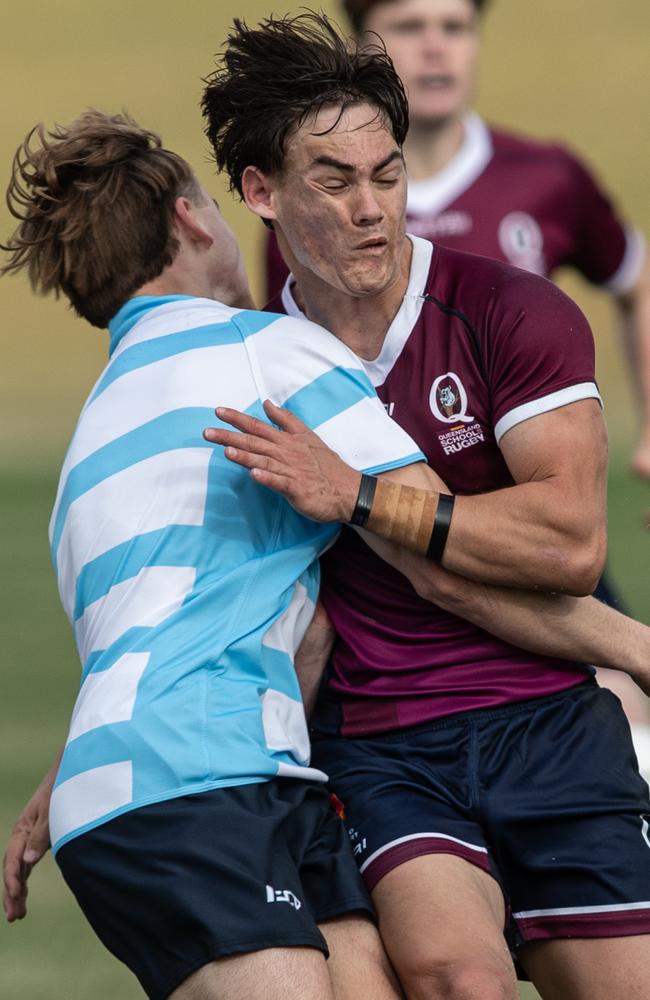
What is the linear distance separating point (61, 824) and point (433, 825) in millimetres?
723

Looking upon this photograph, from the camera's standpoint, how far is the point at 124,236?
12.4ft

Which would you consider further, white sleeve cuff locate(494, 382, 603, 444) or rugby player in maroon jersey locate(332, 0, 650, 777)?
rugby player in maroon jersey locate(332, 0, 650, 777)

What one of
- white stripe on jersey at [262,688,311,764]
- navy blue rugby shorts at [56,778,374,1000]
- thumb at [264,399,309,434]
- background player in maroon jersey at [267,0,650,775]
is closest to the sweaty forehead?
thumb at [264,399,309,434]

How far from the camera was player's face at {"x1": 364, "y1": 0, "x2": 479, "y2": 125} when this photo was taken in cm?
680

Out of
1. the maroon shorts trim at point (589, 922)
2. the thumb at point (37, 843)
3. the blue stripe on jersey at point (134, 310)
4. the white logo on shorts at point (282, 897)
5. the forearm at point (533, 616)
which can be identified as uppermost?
the blue stripe on jersey at point (134, 310)

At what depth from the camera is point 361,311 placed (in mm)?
3740

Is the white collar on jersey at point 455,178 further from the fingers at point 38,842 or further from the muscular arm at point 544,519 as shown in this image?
the fingers at point 38,842

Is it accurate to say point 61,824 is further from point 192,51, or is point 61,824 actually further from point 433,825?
point 192,51

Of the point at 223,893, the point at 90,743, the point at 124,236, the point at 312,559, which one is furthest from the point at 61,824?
the point at 124,236

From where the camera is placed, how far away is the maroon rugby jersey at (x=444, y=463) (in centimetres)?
358

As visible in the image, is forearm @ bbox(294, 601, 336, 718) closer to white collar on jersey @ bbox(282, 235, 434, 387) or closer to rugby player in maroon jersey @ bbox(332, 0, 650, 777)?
white collar on jersey @ bbox(282, 235, 434, 387)

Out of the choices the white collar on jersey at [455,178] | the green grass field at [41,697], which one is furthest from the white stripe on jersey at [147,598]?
the white collar on jersey at [455,178]

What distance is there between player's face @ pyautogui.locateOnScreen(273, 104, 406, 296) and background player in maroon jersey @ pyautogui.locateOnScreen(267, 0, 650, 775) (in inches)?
112

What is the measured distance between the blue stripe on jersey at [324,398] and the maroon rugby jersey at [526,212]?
344cm
